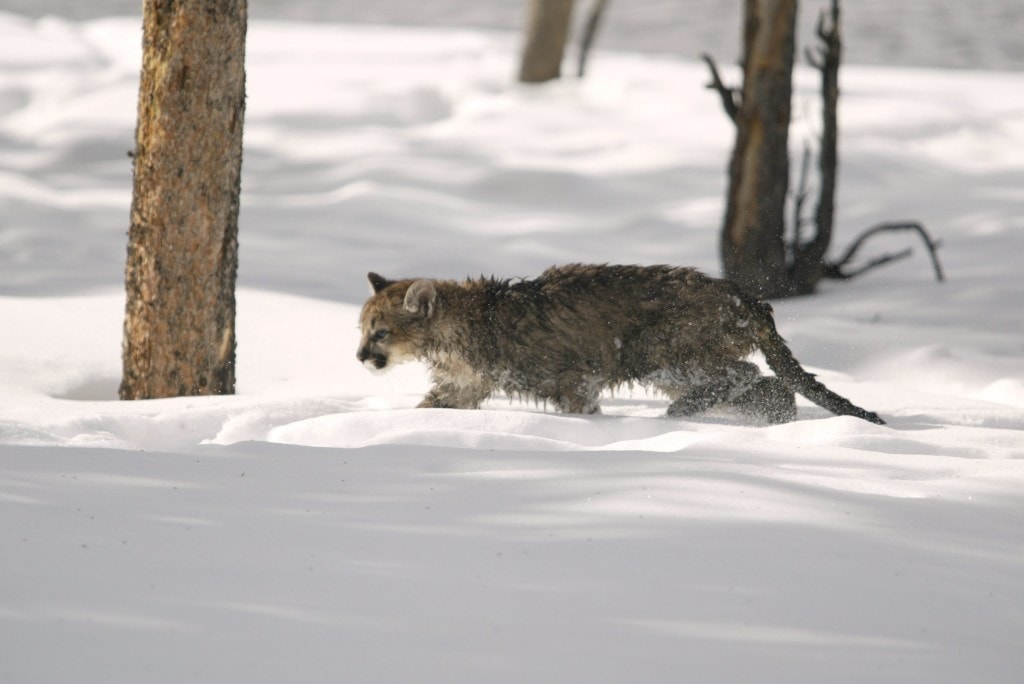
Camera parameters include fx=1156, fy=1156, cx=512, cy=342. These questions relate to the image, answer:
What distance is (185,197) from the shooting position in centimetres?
645

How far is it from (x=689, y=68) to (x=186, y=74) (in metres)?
15.8

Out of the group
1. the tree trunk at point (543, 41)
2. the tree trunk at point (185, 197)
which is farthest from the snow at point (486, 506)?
the tree trunk at point (543, 41)

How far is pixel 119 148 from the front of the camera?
15.9m

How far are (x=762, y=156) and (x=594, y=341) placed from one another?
16.4 ft

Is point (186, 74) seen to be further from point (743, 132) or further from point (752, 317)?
point (743, 132)

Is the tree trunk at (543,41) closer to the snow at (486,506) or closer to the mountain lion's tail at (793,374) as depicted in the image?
the snow at (486,506)

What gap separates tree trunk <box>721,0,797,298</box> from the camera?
10.4 m

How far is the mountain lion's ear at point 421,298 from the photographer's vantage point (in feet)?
20.8

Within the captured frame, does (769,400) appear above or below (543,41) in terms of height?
below

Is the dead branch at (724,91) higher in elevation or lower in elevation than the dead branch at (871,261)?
higher

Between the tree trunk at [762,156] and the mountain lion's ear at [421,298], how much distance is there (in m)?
5.08

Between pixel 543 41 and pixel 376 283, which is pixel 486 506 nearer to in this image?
pixel 376 283

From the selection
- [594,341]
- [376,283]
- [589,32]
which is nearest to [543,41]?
[589,32]

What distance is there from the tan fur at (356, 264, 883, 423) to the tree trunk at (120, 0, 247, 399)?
977 mm
